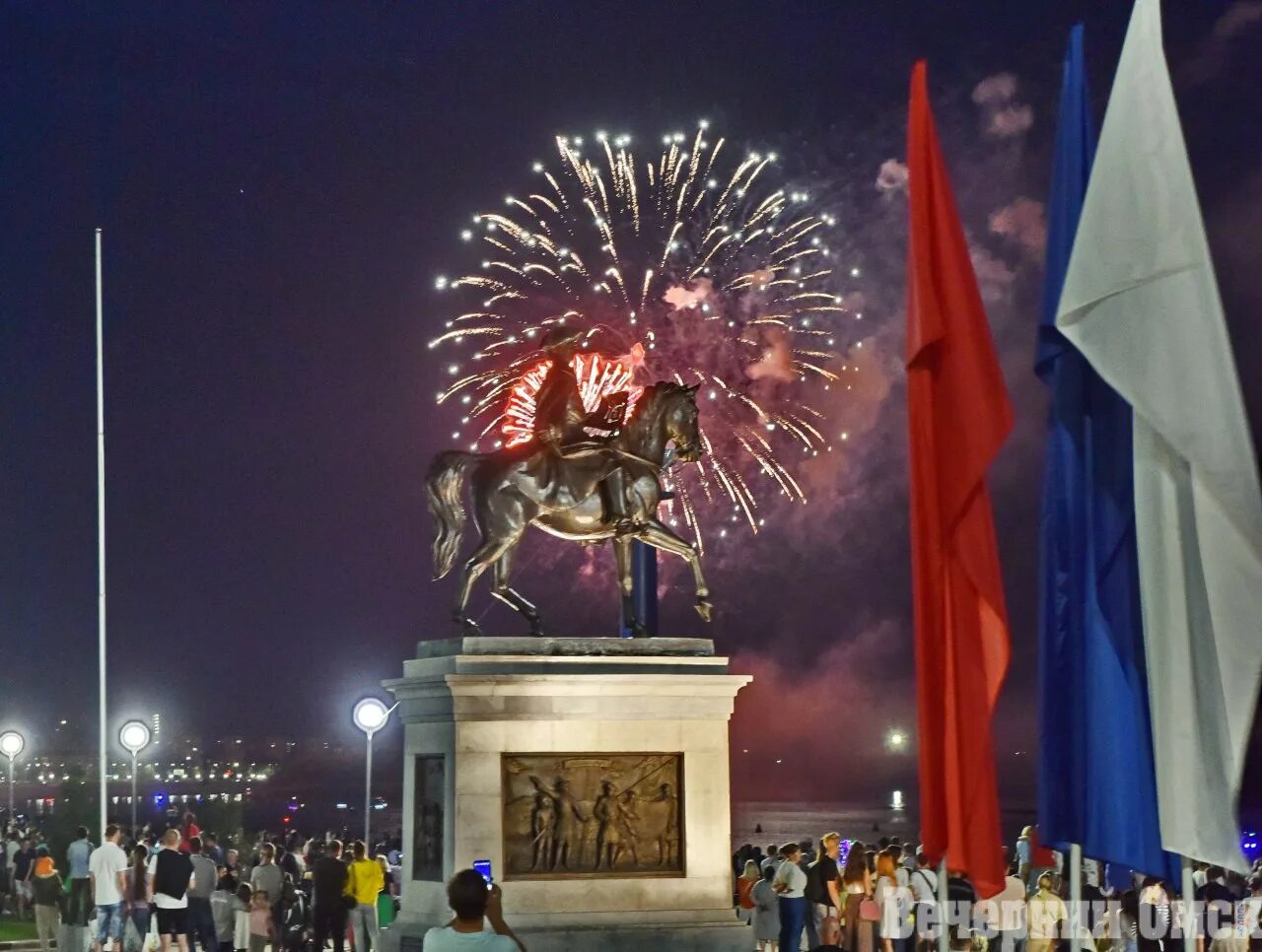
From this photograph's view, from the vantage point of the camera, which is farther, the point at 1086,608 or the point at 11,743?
the point at 11,743

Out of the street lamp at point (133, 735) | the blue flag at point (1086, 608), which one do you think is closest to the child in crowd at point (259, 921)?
the street lamp at point (133, 735)

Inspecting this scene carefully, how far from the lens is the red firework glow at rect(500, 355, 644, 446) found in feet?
75.4

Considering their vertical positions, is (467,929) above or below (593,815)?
above

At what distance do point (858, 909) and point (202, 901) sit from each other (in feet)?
25.6

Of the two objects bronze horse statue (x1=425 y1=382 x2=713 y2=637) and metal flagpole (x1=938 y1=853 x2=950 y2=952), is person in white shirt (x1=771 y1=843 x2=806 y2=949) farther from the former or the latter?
metal flagpole (x1=938 y1=853 x2=950 y2=952)

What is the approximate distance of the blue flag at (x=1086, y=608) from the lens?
10883 millimetres

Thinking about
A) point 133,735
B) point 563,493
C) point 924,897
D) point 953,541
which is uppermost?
point 563,493

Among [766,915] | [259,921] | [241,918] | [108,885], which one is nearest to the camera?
[766,915]

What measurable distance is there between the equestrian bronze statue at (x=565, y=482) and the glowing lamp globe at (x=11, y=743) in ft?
58.4

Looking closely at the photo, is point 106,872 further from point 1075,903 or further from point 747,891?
point 1075,903

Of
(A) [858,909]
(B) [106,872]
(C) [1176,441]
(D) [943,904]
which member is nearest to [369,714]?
(B) [106,872]

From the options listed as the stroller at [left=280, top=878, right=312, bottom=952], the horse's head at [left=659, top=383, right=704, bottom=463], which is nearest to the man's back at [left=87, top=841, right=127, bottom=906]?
the stroller at [left=280, top=878, right=312, bottom=952]

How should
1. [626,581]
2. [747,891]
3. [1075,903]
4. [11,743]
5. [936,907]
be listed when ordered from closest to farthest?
[1075,903]
[936,907]
[626,581]
[747,891]
[11,743]

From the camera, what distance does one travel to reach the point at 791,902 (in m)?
21.1
